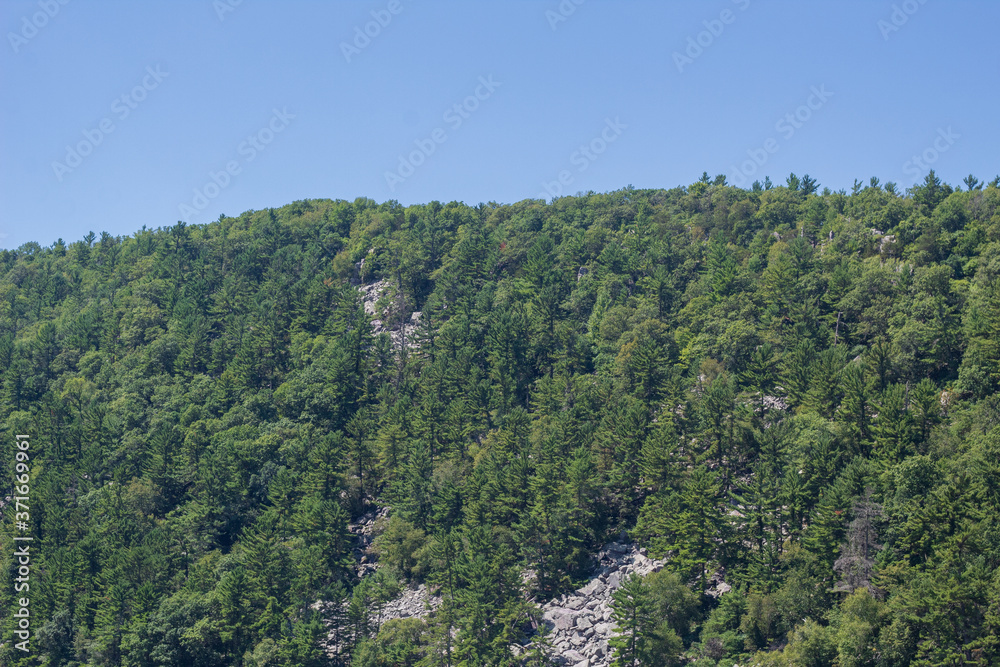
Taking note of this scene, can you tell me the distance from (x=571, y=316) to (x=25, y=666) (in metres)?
69.6

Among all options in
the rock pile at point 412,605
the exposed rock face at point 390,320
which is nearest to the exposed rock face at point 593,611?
the rock pile at point 412,605

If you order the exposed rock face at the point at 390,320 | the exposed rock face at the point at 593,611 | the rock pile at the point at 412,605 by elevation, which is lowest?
the exposed rock face at the point at 593,611

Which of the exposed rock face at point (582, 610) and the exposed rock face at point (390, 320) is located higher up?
the exposed rock face at point (390, 320)

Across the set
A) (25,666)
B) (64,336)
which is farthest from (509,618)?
(64,336)

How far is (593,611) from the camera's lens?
7162 cm

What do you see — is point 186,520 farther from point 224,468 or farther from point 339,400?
point 339,400

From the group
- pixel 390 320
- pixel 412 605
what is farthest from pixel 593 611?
pixel 390 320

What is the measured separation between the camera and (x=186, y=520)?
93375mm

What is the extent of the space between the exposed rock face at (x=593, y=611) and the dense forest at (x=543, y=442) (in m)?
1.52

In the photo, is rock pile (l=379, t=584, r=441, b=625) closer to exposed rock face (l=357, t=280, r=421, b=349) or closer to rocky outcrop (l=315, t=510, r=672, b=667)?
rocky outcrop (l=315, t=510, r=672, b=667)

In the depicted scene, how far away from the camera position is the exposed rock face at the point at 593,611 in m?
67.8

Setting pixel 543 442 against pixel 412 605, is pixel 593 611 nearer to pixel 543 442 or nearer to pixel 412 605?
pixel 412 605

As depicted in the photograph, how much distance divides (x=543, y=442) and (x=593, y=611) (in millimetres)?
16852

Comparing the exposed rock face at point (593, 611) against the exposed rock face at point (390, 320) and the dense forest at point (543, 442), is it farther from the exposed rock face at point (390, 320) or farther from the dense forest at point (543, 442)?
the exposed rock face at point (390, 320)
